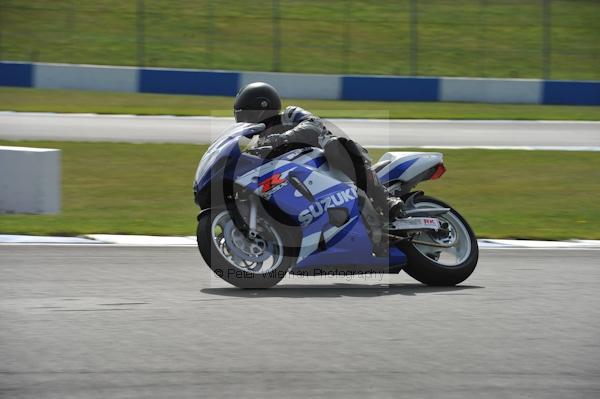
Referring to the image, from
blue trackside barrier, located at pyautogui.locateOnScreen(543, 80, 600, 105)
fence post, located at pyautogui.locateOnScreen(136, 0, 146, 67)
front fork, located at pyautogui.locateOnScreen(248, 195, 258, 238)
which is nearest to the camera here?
front fork, located at pyautogui.locateOnScreen(248, 195, 258, 238)

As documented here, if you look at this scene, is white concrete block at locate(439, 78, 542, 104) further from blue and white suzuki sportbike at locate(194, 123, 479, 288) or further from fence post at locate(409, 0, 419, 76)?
blue and white suzuki sportbike at locate(194, 123, 479, 288)

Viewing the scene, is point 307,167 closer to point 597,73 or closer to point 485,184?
point 485,184

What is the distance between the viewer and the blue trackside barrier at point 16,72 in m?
25.8

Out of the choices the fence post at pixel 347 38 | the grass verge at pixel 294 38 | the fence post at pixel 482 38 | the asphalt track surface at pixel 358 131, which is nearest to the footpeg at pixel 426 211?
the asphalt track surface at pixel 358 131

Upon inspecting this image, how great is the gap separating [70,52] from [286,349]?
82.2ft

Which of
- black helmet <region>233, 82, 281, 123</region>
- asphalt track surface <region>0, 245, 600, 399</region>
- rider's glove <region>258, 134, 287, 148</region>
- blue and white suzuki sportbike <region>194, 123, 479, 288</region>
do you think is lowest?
asphalt track surface <region>0, 245, 600, 399</region>

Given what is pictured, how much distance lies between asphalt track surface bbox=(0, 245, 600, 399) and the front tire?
126mm

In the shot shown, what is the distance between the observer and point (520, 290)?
7465mm

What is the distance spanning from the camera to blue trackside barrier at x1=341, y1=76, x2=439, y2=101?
26125 millimetres

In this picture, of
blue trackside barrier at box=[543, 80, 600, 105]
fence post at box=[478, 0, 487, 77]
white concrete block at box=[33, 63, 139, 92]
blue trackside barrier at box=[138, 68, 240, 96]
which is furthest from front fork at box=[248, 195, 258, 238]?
fence post at box=[478, 0, 487, 77]

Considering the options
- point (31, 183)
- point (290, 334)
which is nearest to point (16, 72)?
point (31, 183)

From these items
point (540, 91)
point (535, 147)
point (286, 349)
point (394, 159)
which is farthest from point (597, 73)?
point (286, 349)

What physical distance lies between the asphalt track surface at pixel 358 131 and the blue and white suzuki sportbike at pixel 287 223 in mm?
10650

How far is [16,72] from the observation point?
25891 millimetres
